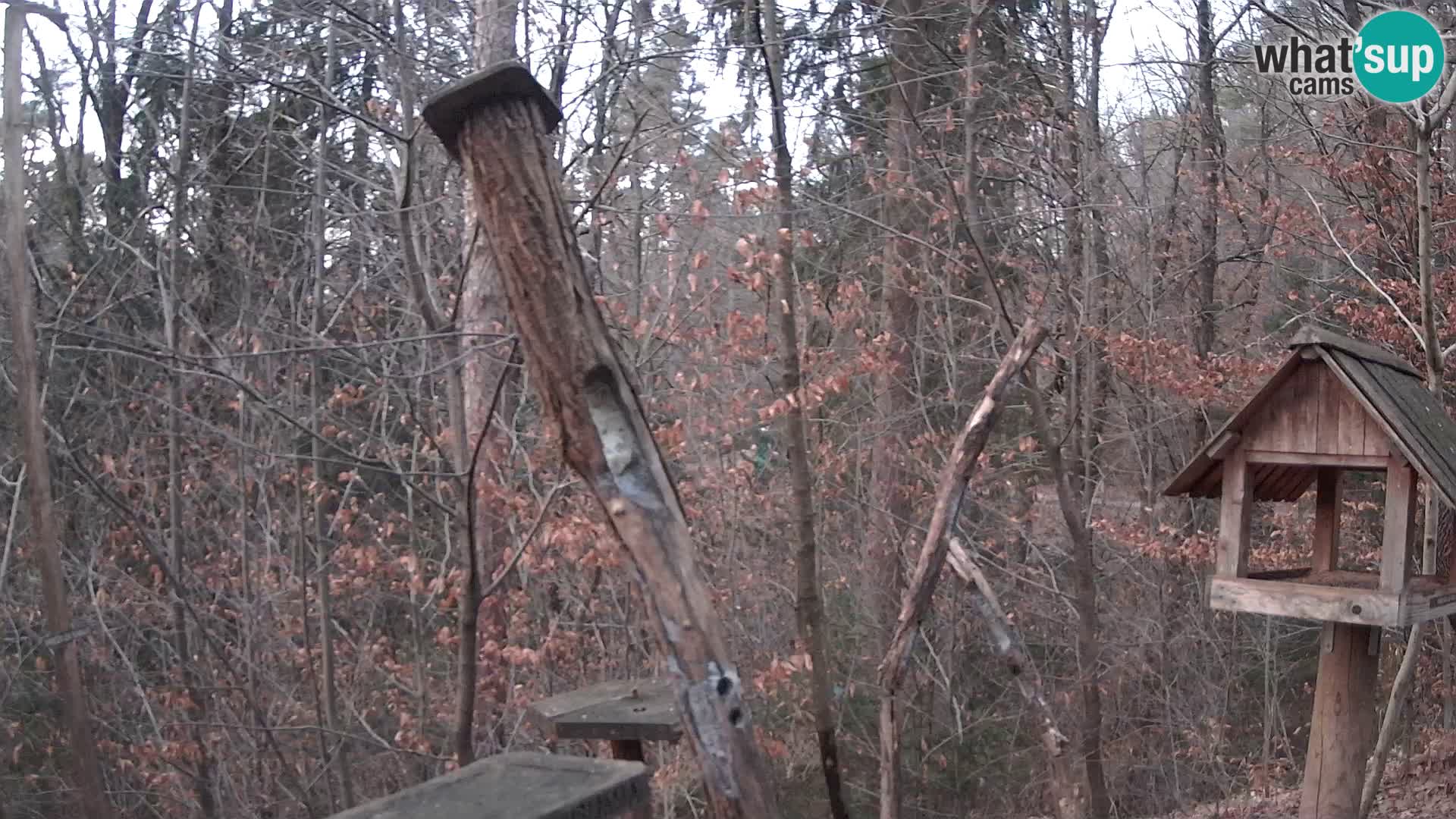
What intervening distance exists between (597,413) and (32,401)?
435 centimetres

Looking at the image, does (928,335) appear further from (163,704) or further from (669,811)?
(163,704)

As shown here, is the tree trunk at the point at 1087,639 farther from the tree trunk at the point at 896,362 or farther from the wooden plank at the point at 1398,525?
the wooden plank at the point at 1398,525

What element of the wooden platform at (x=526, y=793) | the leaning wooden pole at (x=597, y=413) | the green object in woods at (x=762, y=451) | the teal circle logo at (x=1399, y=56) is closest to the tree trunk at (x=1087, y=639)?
the green object in woods at (x=762, y=451)

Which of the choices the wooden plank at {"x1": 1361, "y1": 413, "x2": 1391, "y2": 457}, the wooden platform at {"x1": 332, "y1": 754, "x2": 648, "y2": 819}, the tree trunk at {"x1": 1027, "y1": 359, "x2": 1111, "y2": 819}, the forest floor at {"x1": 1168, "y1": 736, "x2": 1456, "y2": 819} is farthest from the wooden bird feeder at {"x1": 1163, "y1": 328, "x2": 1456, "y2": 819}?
the forest floor at {"x1": 1168, "y1": 736, "x2": 1456, "y2": 819}

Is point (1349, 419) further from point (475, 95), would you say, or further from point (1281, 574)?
point (475, 95)

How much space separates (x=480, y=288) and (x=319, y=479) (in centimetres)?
170

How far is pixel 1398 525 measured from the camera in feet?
14.0

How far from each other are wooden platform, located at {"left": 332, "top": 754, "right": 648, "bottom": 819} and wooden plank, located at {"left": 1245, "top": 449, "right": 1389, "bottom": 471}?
8.95ft

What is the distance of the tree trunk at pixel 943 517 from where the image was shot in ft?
17.3

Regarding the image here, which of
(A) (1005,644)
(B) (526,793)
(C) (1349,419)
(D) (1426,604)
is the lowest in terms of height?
(A) (1005,644)

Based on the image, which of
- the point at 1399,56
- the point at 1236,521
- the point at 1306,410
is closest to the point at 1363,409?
the point at 1306,410

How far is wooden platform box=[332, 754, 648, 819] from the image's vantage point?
280cm

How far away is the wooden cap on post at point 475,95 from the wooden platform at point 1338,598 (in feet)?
10.0

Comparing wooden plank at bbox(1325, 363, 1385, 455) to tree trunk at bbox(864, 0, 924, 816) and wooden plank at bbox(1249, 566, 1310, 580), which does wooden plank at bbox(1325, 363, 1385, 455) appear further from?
tree trunk at bbox(864, 0, 924, 816)
